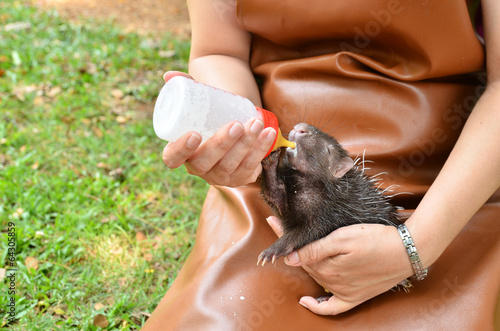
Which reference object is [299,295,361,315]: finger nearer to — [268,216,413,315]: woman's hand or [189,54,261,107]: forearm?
[268,216,413,315]: woman's hand

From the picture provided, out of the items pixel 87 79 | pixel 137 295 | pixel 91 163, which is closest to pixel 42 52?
pixel 87 79

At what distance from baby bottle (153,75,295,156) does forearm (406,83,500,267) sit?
2.26 feet

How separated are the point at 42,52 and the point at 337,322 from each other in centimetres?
387

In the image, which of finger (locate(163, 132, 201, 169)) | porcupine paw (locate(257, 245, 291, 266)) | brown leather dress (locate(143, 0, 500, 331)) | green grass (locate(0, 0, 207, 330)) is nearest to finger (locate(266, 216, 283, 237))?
brown leather dress (locate(143, 0, 500, 331))

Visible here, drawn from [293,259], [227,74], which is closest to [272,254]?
[293,259]

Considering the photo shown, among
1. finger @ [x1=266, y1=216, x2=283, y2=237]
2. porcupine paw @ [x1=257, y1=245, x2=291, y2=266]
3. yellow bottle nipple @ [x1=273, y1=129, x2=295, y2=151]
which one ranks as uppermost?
yellow bottle nipple @ [x1=273, y1=129, x2=295, y2=151]

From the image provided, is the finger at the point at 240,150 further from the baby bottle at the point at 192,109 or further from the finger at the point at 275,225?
the finger at the point at 275,225

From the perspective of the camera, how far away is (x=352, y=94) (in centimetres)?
171

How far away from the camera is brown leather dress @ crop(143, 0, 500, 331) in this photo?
4.69 feet

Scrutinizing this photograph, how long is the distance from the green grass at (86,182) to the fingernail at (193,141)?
1.28 metres

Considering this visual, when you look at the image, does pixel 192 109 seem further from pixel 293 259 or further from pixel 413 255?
pixel 413 255

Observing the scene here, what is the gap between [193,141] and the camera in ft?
3.91

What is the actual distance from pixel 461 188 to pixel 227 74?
97cm

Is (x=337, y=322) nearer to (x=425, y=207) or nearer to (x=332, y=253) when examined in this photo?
(x=332, y=253)
